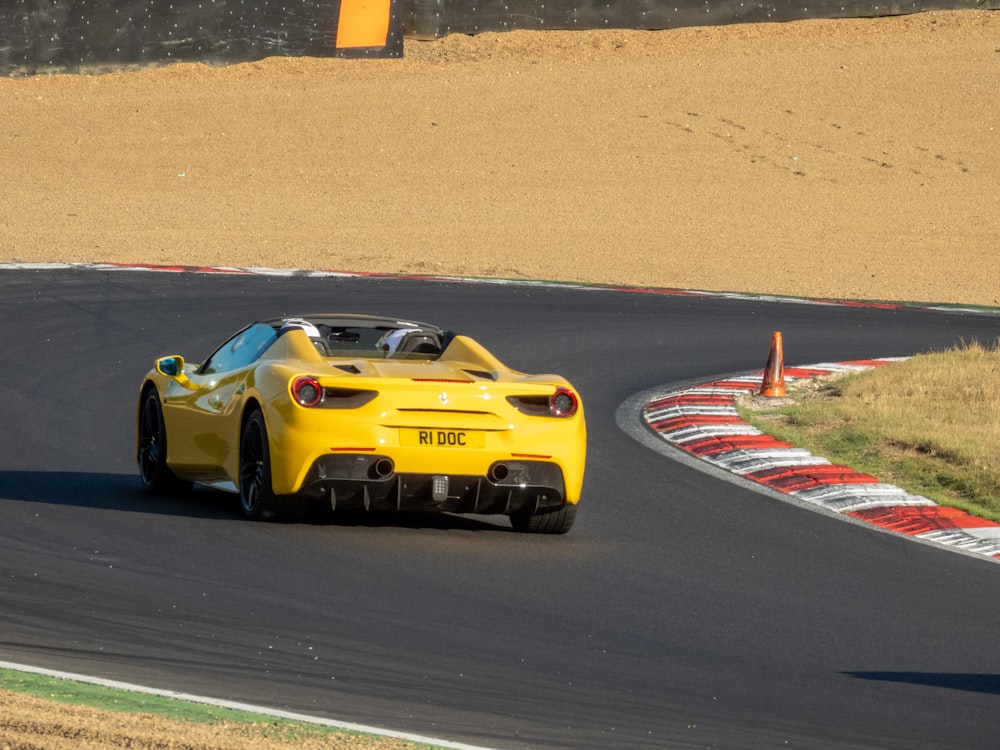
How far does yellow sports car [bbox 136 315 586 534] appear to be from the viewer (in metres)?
9.32

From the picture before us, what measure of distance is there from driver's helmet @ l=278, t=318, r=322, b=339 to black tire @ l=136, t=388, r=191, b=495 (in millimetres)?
1053

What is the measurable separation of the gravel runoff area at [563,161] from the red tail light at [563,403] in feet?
55.7

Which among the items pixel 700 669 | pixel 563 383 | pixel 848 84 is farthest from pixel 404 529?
pixel 848 84

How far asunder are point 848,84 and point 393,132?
1112 centimetres

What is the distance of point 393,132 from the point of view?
130 ft

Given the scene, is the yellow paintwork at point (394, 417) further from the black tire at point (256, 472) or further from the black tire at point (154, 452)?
the black tire at point (154, 452)

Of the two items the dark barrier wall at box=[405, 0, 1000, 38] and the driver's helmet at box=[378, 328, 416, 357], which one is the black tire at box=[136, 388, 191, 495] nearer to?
the driver's helmet at box=[378, 328, 416, 357]

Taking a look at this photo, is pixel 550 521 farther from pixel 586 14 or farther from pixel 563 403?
pixel 586 14

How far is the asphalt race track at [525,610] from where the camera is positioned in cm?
639

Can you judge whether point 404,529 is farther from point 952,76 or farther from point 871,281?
point 952,76

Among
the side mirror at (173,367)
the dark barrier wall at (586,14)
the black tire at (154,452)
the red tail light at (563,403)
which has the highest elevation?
the dark barrier wall at (586,14)

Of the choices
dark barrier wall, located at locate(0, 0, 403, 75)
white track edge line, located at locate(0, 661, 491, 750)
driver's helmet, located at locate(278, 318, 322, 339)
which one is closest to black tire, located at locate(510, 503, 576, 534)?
driver's helmet, located at locate(278, 318, 322, 339)

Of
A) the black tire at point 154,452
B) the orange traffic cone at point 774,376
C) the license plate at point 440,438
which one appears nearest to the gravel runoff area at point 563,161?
the orange traffic cone at point 774,376

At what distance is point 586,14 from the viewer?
1804 inches
